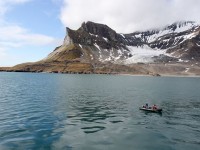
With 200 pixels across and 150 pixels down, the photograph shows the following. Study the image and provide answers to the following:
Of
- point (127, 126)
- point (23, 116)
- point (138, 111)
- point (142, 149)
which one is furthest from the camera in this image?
point (138, 111)

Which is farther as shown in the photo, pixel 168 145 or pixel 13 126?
pixel 13 126

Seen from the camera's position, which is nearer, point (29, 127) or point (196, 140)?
point (196, 140)

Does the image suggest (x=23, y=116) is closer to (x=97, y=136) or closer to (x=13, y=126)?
(x=13, y=126)

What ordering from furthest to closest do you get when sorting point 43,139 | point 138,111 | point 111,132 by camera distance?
1. point 138,111
2. point 111,132
3. point 43,139

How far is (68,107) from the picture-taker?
2714 inches

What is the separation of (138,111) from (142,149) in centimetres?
2860

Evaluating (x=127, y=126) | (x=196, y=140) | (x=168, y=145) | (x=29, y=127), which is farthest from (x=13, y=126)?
(x=196, y=140)

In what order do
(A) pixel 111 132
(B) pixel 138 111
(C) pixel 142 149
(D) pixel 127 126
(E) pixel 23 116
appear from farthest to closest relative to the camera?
1. (B) pixel 138 111
2. (E) pixel 23 116
3. (D) pixel 127 126
4. (A) pixel 111 132
5. (C) pixel 142 149

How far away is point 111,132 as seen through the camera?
45031 millimetres

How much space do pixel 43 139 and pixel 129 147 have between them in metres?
12.2

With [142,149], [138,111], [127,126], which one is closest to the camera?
[142,149]

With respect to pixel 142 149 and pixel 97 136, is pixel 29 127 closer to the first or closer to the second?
pixel 97 136

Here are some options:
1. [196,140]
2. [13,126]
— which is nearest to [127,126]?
[196,140]

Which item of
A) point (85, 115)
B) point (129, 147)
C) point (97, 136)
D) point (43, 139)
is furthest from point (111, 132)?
point (85, 115)
